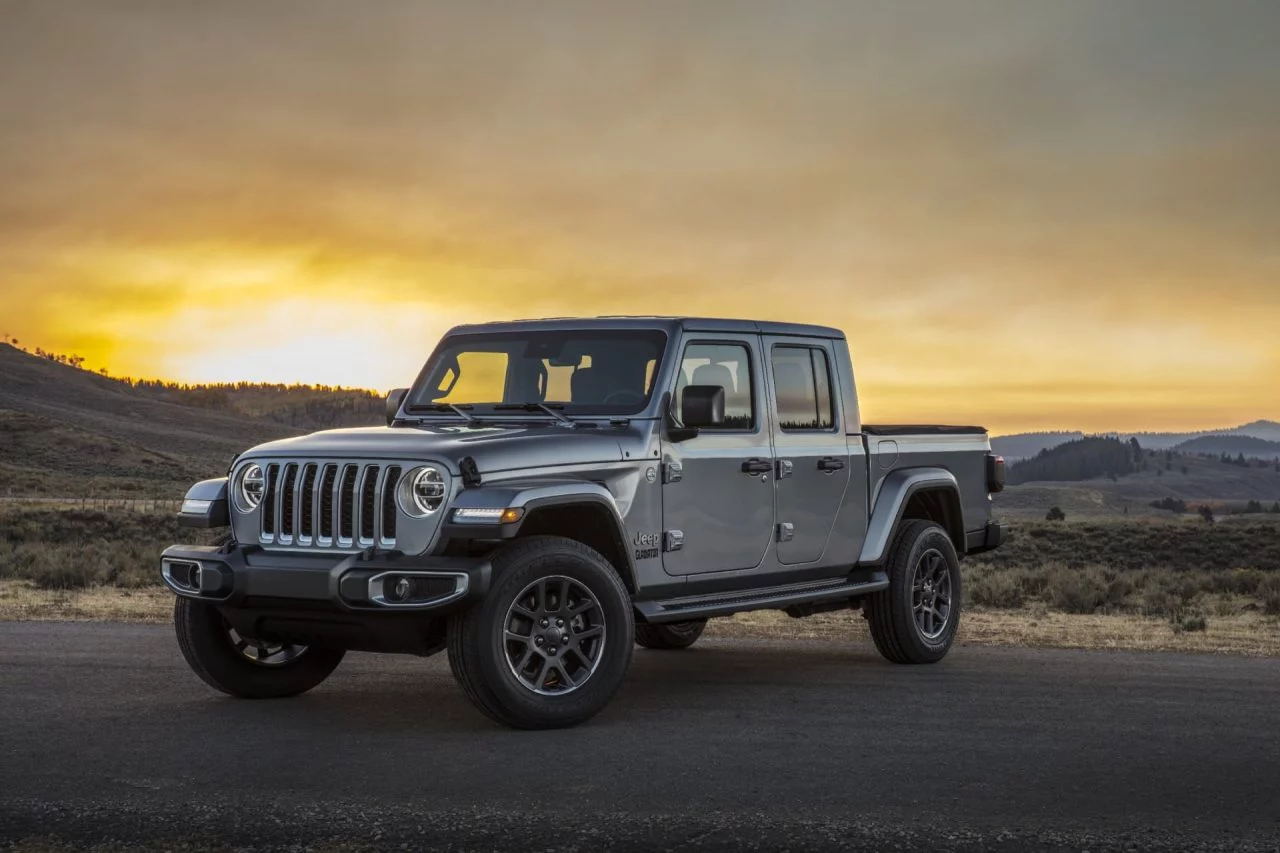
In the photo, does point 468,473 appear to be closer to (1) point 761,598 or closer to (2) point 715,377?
(2) point 715,377

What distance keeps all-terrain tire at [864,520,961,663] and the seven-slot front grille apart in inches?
168

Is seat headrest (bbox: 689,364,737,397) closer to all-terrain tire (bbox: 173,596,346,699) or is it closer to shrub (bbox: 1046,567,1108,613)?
all-terrain tire (bbox: 173,596,346,699)

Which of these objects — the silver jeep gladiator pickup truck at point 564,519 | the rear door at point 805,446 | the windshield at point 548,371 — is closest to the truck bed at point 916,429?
the silver jeep gladiator pickup truck at point 564,519

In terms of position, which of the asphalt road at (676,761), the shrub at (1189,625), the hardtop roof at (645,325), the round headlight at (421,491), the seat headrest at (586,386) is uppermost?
the hardtop roof at (645,325)

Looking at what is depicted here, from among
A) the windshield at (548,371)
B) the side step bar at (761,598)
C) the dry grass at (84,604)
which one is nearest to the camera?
the side step bar at (761,598)

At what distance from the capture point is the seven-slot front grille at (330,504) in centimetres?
757

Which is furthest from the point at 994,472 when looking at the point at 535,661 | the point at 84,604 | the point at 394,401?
the point at 84,604

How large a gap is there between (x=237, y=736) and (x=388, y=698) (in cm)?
136

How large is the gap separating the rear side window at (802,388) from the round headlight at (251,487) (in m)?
3.42

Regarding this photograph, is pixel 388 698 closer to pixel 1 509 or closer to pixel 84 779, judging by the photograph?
pixel 84 779

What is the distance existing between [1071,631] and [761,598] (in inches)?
254

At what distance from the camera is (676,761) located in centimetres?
686

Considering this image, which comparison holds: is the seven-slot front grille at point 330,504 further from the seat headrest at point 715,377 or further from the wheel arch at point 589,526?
the seat headrest at point 715,377

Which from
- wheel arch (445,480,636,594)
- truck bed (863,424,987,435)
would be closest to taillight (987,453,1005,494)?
truck bed (863,424,987,435)
